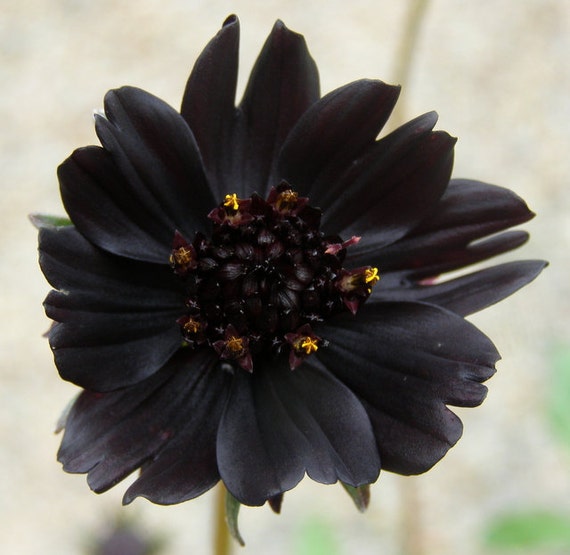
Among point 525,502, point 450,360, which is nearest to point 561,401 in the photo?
point 525,502

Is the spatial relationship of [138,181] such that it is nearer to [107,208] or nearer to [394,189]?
[107,208]

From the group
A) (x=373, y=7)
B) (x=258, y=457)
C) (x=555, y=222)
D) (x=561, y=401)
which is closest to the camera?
(x=258, y=457)

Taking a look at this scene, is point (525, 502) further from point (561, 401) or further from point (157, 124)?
point (157, 124)

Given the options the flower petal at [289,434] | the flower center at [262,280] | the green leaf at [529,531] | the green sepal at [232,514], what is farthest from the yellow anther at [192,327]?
the green leaf at [529,531]

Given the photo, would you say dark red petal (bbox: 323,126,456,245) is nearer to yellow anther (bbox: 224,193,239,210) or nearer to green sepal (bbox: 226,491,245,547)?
yellow anther (bbox: 224,193,239,210)

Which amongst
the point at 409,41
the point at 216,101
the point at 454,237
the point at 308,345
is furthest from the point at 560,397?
the point at 216,101

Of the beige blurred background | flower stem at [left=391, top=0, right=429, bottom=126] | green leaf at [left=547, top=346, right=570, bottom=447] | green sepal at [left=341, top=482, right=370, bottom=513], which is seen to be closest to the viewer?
green sepal at [left=341, top=482, right=370, bottom=513]

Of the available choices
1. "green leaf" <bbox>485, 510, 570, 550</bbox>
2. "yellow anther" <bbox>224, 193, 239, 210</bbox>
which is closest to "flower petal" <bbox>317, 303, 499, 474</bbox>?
"yellow anther" <bbox>224, 193, 239, 210</bbox>
